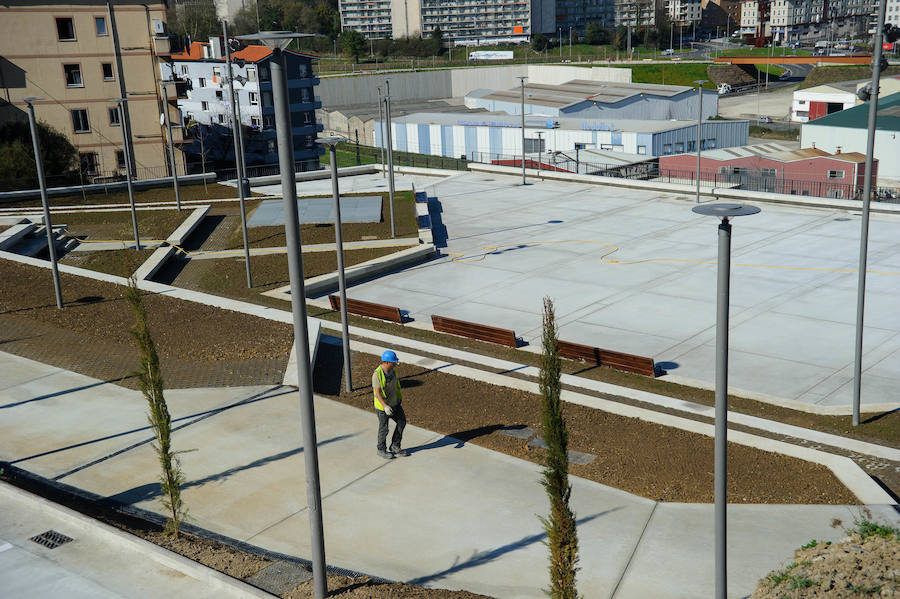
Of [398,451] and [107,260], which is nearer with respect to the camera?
[398,451]

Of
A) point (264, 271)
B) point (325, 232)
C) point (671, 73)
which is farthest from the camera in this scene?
point (671, 73)

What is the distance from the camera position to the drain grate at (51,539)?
11.2 meters

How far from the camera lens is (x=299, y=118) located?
2854 inches

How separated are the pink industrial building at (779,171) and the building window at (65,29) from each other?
35.3 metres

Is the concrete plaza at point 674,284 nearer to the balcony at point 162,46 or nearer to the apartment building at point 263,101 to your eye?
the balcony at point 162,46

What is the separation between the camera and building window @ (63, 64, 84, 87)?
49.8 metres

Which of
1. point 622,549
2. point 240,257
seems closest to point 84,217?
point 240,257

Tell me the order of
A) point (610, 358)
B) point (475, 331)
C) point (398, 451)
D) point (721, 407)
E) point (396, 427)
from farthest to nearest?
point (475, 331) → point (610, 358) → point (398, 451) → point (396, 427) → point (721, 407)

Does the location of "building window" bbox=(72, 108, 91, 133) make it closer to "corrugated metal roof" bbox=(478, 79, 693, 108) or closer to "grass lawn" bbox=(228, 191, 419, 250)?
"grass lawn" bbox=(228, 191, 419, 250)

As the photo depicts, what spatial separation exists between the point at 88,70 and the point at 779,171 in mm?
40280

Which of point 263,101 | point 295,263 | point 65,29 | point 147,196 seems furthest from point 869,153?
point 263,101

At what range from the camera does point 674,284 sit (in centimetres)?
2806

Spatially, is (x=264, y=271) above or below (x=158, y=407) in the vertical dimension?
Answer: below

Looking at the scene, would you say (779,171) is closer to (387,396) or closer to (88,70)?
(88,70)
